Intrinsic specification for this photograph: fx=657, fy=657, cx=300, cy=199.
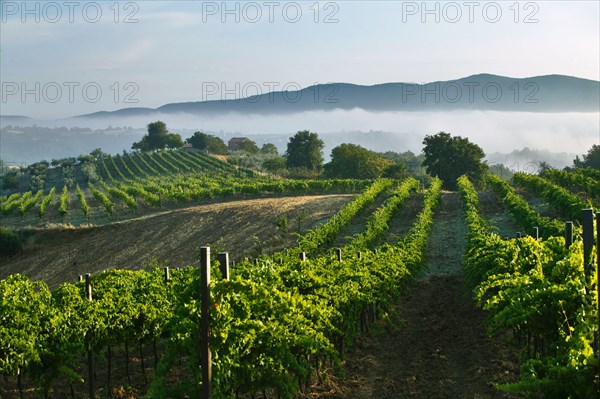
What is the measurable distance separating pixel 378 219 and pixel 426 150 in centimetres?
4414

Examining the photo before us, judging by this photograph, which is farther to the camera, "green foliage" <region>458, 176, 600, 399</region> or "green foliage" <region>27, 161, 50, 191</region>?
"green foliage" <region>27, 161, 50, 191</region>

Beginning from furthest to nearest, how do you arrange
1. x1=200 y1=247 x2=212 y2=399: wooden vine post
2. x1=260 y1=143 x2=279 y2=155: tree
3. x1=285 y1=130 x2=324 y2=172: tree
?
x1=260 y1=143 x2=279 y2=155: tree
x1=285 y1=130 x2=324 y2=172: tree
x1=200 y1=247 x2=212 y2=399: wooden vine post

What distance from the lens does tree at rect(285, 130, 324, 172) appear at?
10325 centimetres

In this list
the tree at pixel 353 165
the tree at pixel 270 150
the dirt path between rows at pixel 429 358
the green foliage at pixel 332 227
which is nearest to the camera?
the dirt path between rows at pixel 429 358

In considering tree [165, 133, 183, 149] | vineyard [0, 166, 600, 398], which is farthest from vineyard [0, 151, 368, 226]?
tree [165, 133, 183, 149]

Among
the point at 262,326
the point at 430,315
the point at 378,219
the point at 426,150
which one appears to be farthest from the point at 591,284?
the point at 426,150

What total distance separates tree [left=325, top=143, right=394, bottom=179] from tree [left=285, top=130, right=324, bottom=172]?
15.8 meters

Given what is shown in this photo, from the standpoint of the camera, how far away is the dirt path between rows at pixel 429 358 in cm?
1229

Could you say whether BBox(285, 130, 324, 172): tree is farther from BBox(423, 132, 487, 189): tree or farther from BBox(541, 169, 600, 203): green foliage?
BBox(541, 169, 600, 203): green foliage

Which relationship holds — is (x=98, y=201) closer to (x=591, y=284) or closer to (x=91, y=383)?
(x=91, y=383)

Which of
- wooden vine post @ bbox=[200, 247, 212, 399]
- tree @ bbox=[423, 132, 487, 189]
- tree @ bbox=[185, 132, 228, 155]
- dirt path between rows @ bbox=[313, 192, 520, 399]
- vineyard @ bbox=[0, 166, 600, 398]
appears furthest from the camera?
tree @ bbox=[185, 132, 228, 155]

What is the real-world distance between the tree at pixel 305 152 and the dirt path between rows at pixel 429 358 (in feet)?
266

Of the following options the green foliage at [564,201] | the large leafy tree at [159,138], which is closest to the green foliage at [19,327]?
the green foliage at [564,201]

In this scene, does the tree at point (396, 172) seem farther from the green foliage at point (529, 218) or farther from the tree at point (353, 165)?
the green foliage at point (529, 218)
